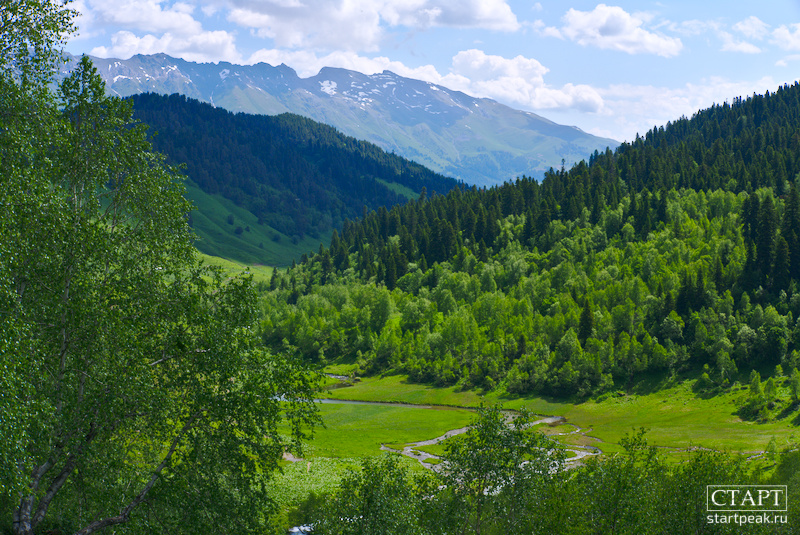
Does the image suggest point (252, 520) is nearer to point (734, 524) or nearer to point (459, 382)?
point (734, 524)

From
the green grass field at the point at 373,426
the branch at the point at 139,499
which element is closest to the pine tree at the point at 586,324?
the green grass field at the point at 373,426

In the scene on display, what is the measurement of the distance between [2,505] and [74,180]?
916 inches

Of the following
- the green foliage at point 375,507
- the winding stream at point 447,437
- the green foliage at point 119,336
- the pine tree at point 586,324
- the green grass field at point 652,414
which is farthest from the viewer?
the pine tree at point 586,324

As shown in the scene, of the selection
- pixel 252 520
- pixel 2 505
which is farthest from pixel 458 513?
pixel 2 505

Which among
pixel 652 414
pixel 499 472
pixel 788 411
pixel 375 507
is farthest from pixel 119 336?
pixel 788 411

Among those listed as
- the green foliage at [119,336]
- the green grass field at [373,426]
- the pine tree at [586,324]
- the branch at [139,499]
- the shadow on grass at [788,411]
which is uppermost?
the green foliage at [119,336]

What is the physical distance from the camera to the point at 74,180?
27.1m
